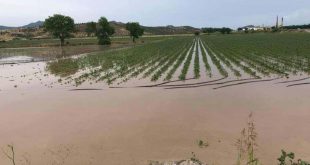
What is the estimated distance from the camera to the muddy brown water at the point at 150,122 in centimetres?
986

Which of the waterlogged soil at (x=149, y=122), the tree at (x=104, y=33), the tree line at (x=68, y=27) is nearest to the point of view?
the waterlogged soil at (x=149, y=122)

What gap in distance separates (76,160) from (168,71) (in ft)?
59.6

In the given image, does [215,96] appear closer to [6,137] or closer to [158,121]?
[158,121]

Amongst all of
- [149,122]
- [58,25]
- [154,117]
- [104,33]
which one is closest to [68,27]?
[58,25]

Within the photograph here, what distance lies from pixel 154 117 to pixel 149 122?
78 cm

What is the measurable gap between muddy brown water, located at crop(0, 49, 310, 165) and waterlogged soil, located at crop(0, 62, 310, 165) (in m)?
0.03

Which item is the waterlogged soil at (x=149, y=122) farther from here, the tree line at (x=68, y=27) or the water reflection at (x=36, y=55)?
the tree line at (x=68, y=27)

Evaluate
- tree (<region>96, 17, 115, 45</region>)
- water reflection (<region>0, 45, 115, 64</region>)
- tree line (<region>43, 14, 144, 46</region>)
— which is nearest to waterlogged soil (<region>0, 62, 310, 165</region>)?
water reflection (<region>0, 45, 115, 64</region>)

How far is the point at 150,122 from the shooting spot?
1305 centimetres

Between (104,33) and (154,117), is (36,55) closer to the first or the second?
(104,33)

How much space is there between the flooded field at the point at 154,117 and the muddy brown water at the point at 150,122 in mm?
29

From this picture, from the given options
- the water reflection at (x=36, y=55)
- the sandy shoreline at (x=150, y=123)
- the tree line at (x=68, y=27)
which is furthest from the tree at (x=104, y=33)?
the sandy shoreline at (x=150, y=123)

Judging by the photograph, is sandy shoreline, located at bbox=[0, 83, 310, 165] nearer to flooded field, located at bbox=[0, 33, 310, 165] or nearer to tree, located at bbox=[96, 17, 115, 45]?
flooded field, located at bbox=[0, 33, 310, 165]

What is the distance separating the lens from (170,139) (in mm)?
10953
